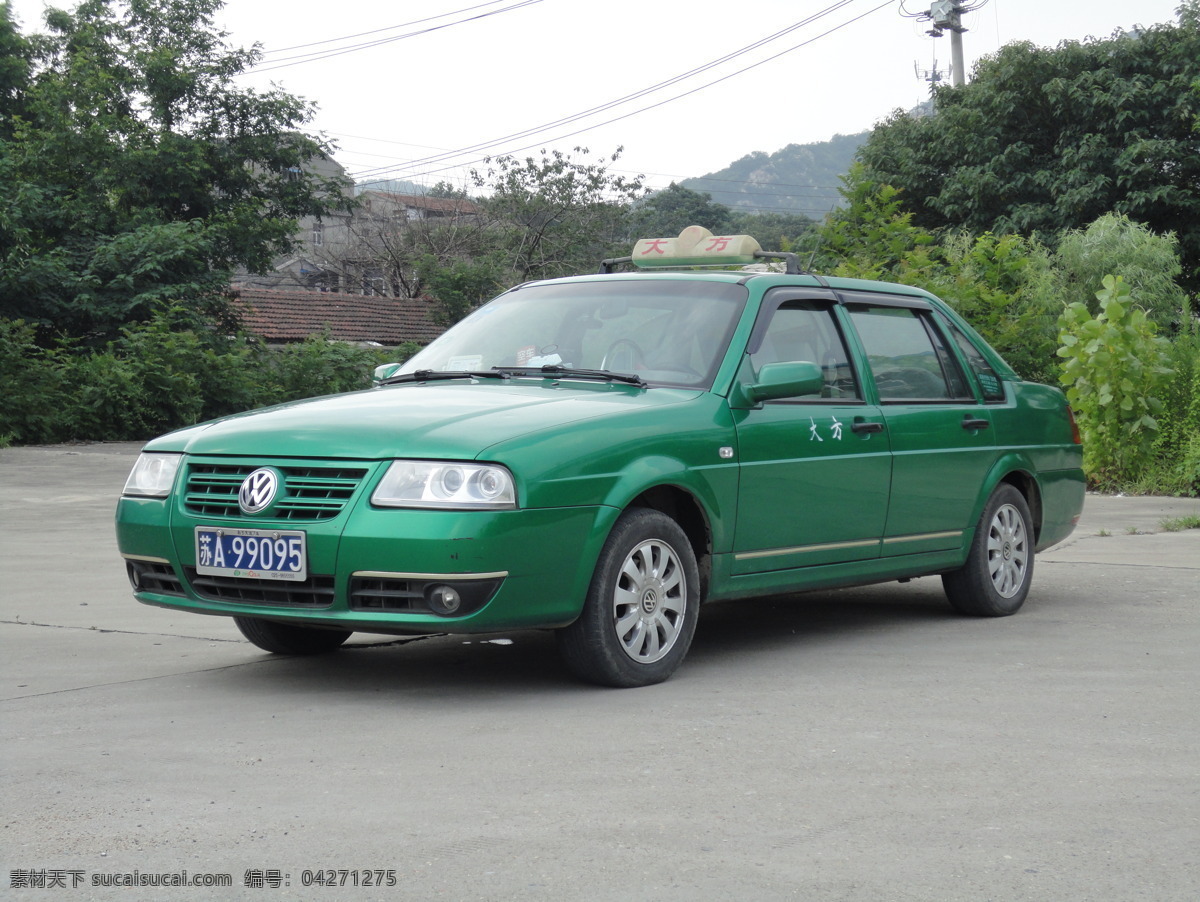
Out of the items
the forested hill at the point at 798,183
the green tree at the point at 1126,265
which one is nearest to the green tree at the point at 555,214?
the green tree at the point at 1126,265

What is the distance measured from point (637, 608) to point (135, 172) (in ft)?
89.2

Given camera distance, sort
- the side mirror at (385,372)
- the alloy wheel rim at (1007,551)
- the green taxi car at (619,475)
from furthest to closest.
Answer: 1. the alloy wheel rim at (1007,551)
2. the side mirror at (385,372)
3. the green taxi car at (619,475)

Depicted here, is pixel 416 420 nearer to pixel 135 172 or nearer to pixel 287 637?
pixel 287 637

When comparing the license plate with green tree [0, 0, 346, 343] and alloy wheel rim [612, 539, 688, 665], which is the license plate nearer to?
alloy wheel rim [612, 539, 688, 665]

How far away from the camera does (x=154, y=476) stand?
18.9 feet

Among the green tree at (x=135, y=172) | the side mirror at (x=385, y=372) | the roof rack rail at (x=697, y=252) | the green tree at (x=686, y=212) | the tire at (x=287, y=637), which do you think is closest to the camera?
the tire at (x=287, y=637)

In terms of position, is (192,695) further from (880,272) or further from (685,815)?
(880,272)

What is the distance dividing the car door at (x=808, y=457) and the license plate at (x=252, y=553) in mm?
1812

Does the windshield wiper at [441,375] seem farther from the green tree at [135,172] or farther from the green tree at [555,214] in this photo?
the green tree at [555,214]

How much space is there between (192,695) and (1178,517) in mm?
9138

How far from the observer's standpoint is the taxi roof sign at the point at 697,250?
7.48 m

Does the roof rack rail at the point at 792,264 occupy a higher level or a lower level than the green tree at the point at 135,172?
lower

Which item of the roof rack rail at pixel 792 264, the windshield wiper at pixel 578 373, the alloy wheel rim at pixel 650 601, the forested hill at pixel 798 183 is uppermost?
the forested hill at pixel 798 183

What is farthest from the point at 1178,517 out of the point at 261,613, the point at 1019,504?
the point at 261,613
